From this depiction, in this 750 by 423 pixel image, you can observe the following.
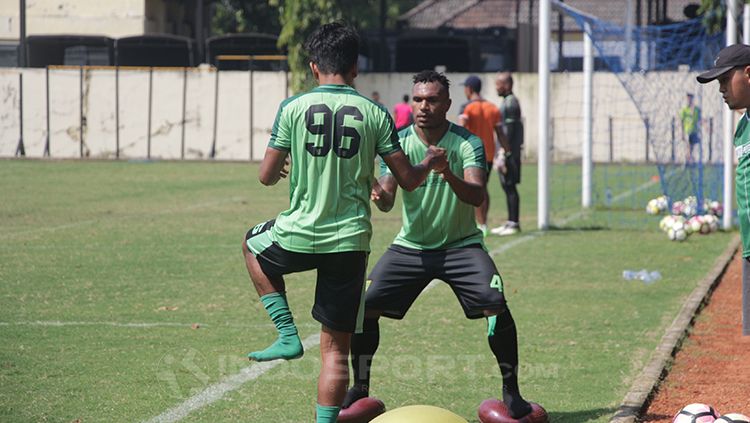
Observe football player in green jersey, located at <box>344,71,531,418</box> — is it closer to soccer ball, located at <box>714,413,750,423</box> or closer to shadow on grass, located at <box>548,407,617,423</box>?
shadow on grass, located at <box>548,407,617,423</box>

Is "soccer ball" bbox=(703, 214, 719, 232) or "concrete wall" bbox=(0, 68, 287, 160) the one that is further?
"concrete wall" bbox=(0, 68, 287, 160)

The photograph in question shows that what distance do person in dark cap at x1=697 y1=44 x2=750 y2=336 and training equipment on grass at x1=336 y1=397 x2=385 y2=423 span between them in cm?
216

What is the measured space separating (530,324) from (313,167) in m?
4.47

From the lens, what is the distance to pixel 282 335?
5723 millimetres

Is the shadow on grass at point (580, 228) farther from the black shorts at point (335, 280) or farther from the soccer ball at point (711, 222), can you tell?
the black shorts at point (335, 280)

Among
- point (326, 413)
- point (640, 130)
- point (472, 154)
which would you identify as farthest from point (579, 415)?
point (640, 130)

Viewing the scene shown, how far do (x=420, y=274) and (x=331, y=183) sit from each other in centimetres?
137

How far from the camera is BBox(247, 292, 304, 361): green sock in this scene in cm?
561

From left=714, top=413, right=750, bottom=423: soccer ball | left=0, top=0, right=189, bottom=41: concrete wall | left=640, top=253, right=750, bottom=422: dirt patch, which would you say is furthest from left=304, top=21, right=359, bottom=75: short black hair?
left=0, top=0, right=189, bottom=41: concrete wall

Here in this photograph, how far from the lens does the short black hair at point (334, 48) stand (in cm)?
546

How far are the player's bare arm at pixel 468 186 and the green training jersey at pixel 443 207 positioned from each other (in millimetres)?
161

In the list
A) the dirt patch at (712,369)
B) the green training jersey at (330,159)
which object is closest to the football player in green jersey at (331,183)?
the green training jersey at (330,159)

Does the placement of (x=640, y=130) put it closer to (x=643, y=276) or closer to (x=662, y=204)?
(x=662, y=204)

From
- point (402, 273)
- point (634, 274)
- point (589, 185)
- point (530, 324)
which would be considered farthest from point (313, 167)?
point (589, 185)
